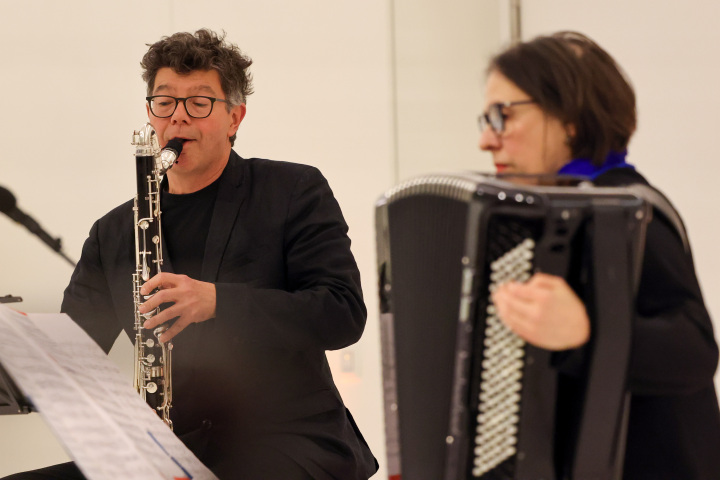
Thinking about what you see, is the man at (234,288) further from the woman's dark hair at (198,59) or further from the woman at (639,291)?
the woman at (639,291)

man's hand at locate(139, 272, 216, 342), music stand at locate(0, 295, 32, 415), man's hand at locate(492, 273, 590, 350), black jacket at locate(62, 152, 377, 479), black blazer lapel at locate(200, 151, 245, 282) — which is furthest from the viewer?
black blazer lapel at locate(200, 151, 245, 282)

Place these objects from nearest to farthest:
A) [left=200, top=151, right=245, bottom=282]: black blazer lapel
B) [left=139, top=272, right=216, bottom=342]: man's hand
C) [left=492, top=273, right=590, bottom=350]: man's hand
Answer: [left=492, top=273, right=590, bottom=350]: man's hand
[left=139, top=272, right=216, bottom=342]: man's hand
[left=200, top=151, right=245, bottom=282]: black blazer lapel

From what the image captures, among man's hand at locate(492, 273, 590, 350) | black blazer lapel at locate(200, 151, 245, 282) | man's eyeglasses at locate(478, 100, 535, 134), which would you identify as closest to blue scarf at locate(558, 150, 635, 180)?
man's eyeglasses at locate(478, 100, 535, 134)

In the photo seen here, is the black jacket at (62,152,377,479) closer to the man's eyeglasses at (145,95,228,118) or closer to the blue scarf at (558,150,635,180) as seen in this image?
the man's eyeglasses at (145,95,228,118)

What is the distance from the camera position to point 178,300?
5.30ft

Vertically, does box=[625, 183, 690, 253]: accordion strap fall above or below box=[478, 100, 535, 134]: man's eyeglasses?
below

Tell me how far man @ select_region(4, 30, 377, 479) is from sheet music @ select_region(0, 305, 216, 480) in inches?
8.7

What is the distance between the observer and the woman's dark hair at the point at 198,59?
1.92 m

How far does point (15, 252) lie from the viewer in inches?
116

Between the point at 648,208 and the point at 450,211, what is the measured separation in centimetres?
25

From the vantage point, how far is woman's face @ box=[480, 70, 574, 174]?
1.20 meters

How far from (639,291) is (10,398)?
44.5 inches

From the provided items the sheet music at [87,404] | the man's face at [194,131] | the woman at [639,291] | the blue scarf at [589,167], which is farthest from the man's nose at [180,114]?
the blue scarf at [589,167]

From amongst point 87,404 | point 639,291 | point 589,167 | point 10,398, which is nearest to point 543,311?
point 639,291
